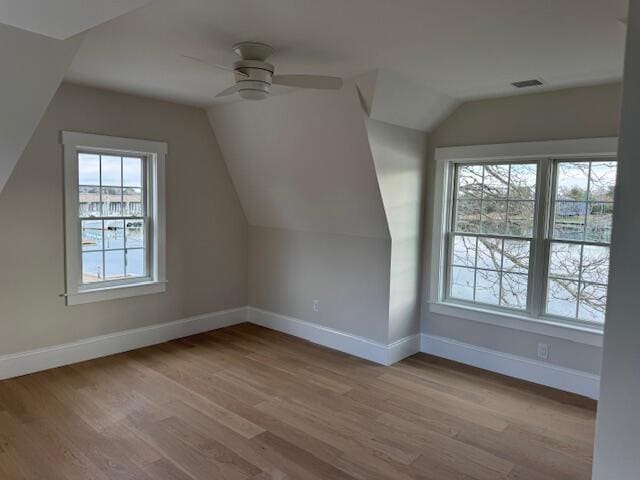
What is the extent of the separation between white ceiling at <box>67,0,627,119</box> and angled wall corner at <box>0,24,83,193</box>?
0.34 m

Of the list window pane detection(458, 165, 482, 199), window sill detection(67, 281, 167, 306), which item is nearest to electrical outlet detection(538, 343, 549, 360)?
window pane detection(458, 165, 482, 199)

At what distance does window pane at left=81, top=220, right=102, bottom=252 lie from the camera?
4.12 meters

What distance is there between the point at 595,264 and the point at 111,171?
437cm

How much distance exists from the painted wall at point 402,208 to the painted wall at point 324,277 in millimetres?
124

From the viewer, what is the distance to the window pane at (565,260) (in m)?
3.74

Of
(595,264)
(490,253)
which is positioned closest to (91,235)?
(490,253)

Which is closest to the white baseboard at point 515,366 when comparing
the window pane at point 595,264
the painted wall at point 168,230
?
the window pane at point 595,264

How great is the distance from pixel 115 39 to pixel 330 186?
2.20 metres

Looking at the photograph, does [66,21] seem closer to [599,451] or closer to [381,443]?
[599,451]

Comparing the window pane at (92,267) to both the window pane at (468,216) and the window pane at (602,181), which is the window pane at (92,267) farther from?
the window pane at (602,181)

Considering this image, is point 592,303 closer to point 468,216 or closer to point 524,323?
point 524,323

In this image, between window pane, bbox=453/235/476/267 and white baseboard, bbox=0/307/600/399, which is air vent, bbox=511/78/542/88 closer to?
window pane, bbox=453/235/476/267

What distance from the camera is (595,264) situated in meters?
3.65

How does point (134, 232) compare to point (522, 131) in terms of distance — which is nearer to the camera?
point (522, 131)
